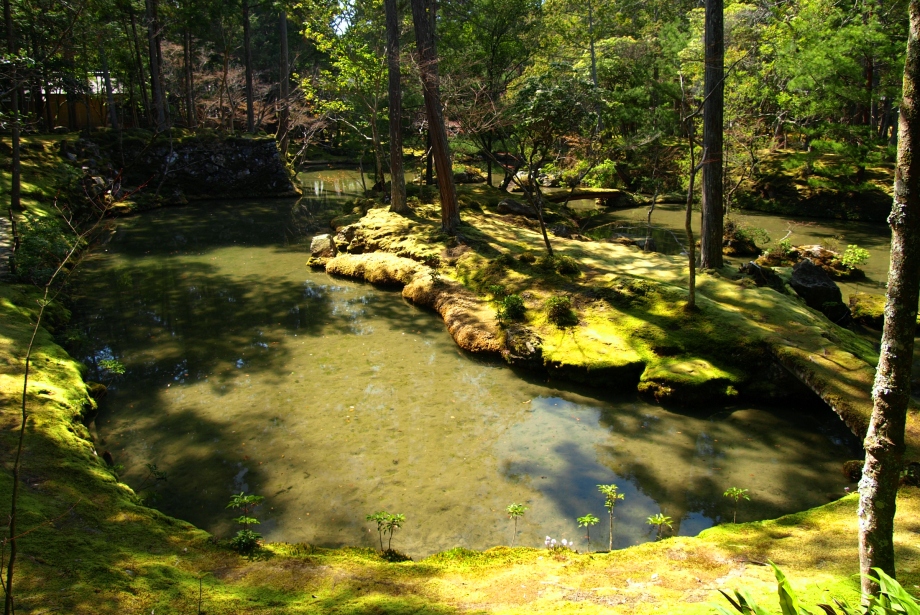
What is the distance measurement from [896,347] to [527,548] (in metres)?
A: 3.50

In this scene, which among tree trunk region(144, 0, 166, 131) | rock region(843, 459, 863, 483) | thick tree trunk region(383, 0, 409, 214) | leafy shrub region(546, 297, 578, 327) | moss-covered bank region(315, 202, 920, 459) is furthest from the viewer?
tree trunk region(144, 0, 166, 131)

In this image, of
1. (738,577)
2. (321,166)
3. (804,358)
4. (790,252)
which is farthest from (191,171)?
(738,577)

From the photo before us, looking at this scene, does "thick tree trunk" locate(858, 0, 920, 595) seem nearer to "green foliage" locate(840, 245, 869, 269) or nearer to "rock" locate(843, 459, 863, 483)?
"rock" locate(843, 459, 863, 483)

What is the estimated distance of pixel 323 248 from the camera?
16.8 m

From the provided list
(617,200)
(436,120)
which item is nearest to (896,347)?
(436,120)

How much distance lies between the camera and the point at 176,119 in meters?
35.8

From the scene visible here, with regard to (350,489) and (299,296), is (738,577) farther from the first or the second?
(299,296)

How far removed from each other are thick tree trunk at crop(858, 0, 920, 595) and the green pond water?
298 centimetres

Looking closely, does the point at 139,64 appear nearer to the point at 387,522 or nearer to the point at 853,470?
the point at 387,522

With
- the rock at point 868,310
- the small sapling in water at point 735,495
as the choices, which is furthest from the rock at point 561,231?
the small sapling in water at point 735,495

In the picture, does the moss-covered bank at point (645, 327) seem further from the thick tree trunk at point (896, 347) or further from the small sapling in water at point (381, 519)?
the small sapling in water at point (381, 519)

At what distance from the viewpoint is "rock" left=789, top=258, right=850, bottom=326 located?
38.7 ft

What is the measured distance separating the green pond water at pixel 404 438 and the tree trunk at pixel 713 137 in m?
4.54

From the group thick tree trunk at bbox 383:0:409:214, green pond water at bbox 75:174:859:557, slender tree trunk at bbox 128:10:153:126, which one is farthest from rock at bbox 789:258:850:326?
slender tree trunk at bbox 128:10:153:126
